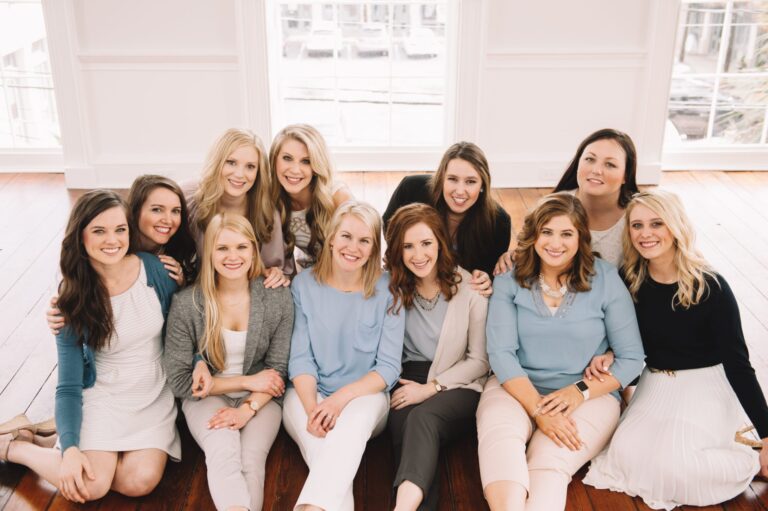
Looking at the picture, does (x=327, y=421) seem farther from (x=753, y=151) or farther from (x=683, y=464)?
(x=753, y=151)

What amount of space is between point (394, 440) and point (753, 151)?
432cm

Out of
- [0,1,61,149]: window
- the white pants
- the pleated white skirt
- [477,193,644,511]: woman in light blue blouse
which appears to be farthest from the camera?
[0,1,61,149]: window

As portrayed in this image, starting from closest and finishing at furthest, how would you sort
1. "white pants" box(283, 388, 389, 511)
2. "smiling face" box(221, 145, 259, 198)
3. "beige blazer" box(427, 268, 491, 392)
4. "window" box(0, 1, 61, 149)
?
"white pants" box(283, 388, 389, 511) → "beige blazer" box(427, 268, 491, 392) → "smiling face" box(221, 145, 259, 198) → "window" box(0, 1, 61, 149)

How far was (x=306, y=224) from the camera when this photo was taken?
332 centimetres

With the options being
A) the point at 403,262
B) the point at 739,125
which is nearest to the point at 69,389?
the point at 403,262

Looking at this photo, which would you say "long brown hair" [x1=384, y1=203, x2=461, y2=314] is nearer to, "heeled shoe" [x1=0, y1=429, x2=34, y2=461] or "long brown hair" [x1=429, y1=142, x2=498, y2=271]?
"long brown hair" [x1=429, y1=142, x2=498, y2=271]

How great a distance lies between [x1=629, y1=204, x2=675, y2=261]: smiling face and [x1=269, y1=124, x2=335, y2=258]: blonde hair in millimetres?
1213

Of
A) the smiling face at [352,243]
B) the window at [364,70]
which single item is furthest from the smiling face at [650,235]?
the window at [364,70]

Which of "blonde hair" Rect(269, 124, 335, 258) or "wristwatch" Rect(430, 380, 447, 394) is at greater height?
"blonde hair" Rect(269, 124, 335, 258)

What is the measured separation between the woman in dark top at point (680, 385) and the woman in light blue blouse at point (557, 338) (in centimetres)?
8

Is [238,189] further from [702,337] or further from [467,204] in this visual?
[702,337]

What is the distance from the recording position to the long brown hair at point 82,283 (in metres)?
2.48

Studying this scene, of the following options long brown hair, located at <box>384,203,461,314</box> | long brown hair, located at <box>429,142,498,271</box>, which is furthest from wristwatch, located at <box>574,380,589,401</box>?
long brown hair, located at <box>429,142,498,271</box>

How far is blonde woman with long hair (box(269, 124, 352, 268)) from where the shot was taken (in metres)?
3.15
